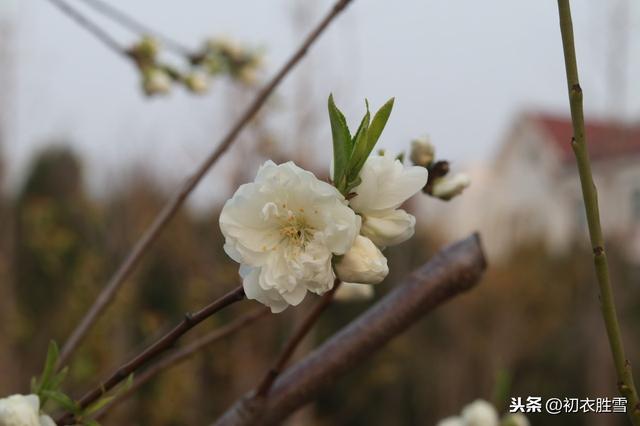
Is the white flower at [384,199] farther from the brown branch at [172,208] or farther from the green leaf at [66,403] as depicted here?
the brown branch at [172,208]

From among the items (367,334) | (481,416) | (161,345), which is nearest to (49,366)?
(161,345)

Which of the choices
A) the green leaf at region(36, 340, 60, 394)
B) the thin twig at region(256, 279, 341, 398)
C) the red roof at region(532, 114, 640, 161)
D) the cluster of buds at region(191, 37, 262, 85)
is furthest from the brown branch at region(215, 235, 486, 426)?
the red roof at region(532, 114, 640, 161)

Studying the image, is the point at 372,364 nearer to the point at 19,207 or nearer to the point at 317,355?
the point at 19,207

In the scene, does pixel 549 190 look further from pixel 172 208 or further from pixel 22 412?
pixel 22 412

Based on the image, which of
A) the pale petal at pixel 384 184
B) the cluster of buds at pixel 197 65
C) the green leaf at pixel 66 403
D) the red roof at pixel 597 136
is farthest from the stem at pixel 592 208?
the red roof at pixel 597 136

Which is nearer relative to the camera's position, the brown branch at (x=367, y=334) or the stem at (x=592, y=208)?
the stem at (x=592, y=208)

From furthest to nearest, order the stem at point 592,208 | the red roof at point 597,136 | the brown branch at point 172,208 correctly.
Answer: the red roof at point 597,136 < the brown branch at point 172,208 < the stem at point 592,208

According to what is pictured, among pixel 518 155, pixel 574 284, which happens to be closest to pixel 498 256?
pixel 574 284
